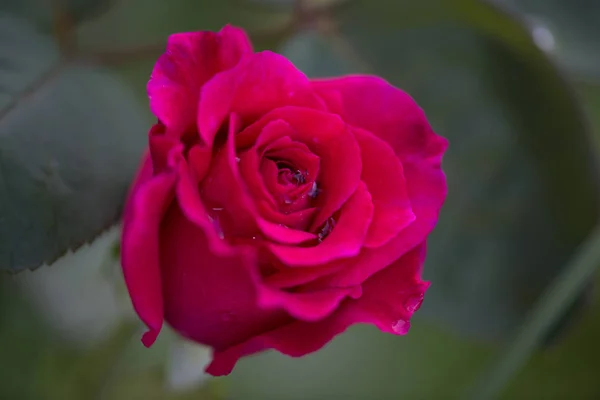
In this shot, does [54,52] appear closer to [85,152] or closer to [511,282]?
[85,152]

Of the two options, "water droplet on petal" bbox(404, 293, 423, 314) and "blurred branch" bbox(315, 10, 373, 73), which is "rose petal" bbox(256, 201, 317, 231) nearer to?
"water droplet on petal" bbox(404, 293, 423, 314)

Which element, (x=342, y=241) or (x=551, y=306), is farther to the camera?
(x=551, y=306)

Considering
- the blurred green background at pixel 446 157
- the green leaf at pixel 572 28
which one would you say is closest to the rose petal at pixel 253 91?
the blurred green background at pixel 446 157

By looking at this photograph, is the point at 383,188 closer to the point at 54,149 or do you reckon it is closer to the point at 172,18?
the point at 54,149

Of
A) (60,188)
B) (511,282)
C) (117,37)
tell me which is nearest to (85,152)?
(60,188)

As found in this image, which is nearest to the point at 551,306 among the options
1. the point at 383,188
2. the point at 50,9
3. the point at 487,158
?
the point at 487,158

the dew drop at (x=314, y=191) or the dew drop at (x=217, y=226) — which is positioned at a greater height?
the dew drop at (x=314, y=191)

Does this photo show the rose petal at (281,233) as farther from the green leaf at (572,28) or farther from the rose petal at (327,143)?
the green leaf at (572,28)

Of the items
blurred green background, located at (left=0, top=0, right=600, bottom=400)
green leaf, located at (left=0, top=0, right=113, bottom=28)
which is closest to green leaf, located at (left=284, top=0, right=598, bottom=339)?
blurred green background, located at (left=0, top=0, right=600, bottom=400)
